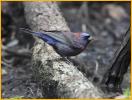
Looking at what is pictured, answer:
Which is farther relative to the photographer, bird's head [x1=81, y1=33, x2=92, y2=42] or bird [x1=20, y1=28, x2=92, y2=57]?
bird's head [x1=81, y1=33, x2=92, y2=42]

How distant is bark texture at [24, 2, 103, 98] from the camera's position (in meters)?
4.81

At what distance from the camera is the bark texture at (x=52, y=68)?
190 inches

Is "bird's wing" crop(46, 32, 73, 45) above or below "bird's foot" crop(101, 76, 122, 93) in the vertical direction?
above

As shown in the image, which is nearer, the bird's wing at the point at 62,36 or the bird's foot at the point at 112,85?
the bird's wing at the point at 62,36

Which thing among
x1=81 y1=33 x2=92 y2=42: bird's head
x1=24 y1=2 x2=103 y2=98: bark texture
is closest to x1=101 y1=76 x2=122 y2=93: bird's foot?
Answer: x1=81 y1=33 x2=92 y2=42: bird's head

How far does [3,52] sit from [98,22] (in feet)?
10.3

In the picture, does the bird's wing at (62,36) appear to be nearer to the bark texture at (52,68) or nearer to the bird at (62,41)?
the bird at (62,41)

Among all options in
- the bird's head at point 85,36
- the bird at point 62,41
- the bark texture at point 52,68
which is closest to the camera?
the bark texture at point 52,68

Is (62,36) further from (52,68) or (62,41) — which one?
(52,68)

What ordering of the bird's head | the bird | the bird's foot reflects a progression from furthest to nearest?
the bird's foot
the bird's head
the bird

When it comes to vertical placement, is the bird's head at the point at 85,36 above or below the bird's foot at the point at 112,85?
above

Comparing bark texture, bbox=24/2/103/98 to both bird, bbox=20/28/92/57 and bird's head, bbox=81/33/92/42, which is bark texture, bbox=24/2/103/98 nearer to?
bird, bbox=20/28/92/57

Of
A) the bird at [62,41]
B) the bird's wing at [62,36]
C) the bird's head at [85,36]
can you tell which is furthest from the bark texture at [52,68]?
the bird's head at [85,36]

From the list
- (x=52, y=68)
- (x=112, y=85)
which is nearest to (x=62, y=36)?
(x=52, y=68)
